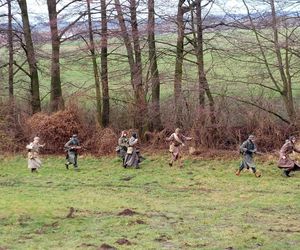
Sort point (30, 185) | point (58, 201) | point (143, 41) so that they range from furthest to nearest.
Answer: point (143, 41) < point (30, 185) < point (58, 201)

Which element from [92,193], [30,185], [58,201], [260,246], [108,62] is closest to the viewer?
[260,246]

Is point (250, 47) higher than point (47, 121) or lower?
higher

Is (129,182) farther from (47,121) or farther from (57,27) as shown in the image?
(57,27)

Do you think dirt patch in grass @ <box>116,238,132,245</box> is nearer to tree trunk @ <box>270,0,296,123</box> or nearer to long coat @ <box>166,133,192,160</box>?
long coat @ <box>166,133,192,160</box>

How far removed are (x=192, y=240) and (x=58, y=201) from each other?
6705 mm

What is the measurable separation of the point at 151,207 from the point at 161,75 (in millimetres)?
16836

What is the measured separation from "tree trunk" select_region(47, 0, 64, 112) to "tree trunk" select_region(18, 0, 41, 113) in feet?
4.30

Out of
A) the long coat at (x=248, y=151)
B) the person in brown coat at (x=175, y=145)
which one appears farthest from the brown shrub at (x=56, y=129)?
the long coat at (x=248, y=151)

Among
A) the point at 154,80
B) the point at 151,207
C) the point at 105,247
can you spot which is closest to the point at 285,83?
the point at 154,80

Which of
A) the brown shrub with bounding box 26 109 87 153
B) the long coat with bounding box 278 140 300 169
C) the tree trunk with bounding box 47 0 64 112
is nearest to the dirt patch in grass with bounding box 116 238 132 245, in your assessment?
the long coat with bounding box 278 140 300 169

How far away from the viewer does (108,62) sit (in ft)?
123

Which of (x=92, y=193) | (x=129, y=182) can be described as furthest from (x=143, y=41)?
(x=92, y=193)

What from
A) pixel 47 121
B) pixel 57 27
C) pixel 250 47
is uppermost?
pixel 57 27

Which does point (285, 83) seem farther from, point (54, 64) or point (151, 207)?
point (151, 207)
